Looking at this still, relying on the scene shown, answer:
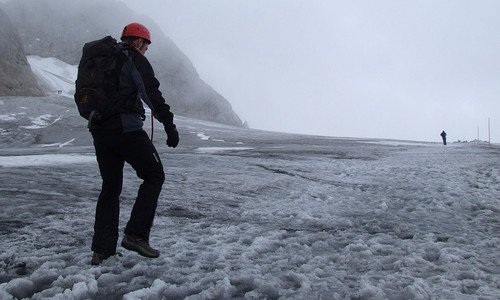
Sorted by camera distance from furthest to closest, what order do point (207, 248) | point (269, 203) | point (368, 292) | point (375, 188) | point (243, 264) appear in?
1. point (375, 188)
2. point (269, 203)
3. point (207, 248)
4. point (243, 264)
5. point (368, 292)

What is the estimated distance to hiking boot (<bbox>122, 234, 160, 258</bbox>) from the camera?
3285 millimetres

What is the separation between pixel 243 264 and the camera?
3256 millimetres

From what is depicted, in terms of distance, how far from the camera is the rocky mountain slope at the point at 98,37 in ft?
306

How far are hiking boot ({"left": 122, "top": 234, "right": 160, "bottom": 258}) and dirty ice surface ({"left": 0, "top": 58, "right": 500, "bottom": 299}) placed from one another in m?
0.08

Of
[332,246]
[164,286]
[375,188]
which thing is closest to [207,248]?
[164,286]

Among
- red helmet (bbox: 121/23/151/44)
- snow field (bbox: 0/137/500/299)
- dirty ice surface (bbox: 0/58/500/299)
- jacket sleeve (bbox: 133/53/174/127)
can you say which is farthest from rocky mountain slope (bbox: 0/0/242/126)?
jacket sleeve (bbox: 133/53/174/127)

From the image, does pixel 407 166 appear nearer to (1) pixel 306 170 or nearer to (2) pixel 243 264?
(1) pixel 306 170

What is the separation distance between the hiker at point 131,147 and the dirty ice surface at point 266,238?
8.8 inches

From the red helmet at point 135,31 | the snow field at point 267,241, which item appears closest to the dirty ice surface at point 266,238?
the snow field at point 267,241

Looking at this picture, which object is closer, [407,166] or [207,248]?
[207,248]

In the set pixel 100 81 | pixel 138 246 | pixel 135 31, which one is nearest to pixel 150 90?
pixel 100 81

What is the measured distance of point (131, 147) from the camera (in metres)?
3.23

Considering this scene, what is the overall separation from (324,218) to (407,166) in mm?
6685

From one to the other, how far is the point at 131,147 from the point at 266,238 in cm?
174
